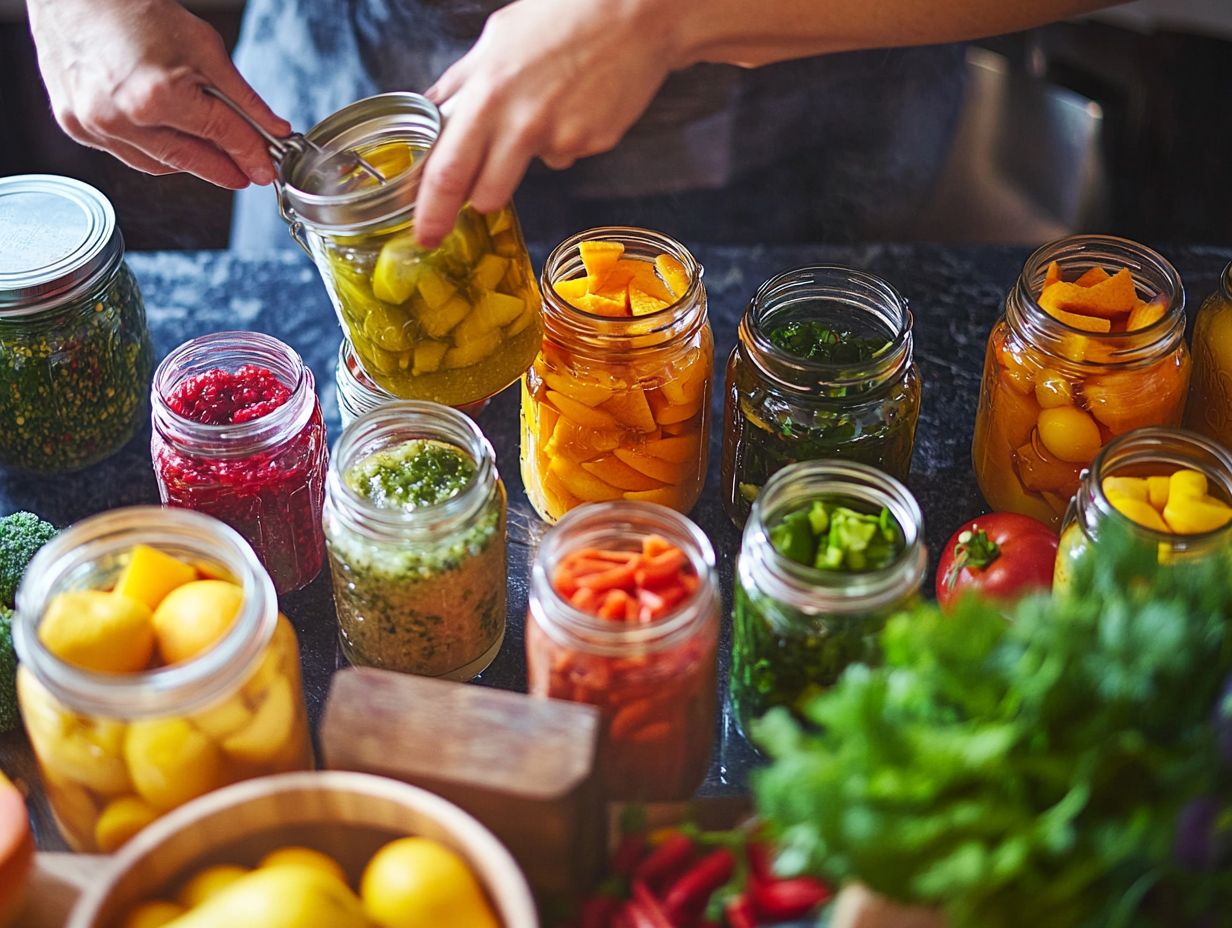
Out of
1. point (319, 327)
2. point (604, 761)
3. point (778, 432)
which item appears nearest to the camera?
point (604, 761)

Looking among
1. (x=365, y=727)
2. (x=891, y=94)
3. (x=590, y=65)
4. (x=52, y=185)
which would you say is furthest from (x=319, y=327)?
(x=891, y=94)

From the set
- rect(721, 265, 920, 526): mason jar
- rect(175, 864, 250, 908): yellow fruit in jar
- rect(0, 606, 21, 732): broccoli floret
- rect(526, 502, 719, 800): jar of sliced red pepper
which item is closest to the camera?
rect(175, 864, 250, 908): yellow fruit in jar

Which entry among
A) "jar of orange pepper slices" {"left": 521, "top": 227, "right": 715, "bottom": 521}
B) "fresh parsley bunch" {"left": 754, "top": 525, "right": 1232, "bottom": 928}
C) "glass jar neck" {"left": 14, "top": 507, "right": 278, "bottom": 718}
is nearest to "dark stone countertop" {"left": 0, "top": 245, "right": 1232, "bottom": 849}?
"jar of orange pepper slices" {"left": 521, "top": 227, "right": 715, "bottom": 521}

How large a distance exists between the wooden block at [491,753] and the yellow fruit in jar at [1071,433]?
536 mm

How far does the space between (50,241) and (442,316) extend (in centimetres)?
47

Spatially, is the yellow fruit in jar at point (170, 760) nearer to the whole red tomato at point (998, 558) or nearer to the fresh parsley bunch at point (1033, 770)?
the fresh parsley bunch at point (1033, 770)

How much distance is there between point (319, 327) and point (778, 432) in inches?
23.8

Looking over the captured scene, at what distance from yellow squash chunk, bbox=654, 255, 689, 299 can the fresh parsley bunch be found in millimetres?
474

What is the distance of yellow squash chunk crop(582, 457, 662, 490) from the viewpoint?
4.09 feet

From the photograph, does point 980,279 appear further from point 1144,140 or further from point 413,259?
point 1144,140

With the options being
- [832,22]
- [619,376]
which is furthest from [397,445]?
[832,22]

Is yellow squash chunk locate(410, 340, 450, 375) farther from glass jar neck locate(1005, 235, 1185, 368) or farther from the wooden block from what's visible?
glass jar neck locate(1005, 235, 1185, 368)

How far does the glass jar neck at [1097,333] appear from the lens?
119 centimetres

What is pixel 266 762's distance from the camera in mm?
1004
